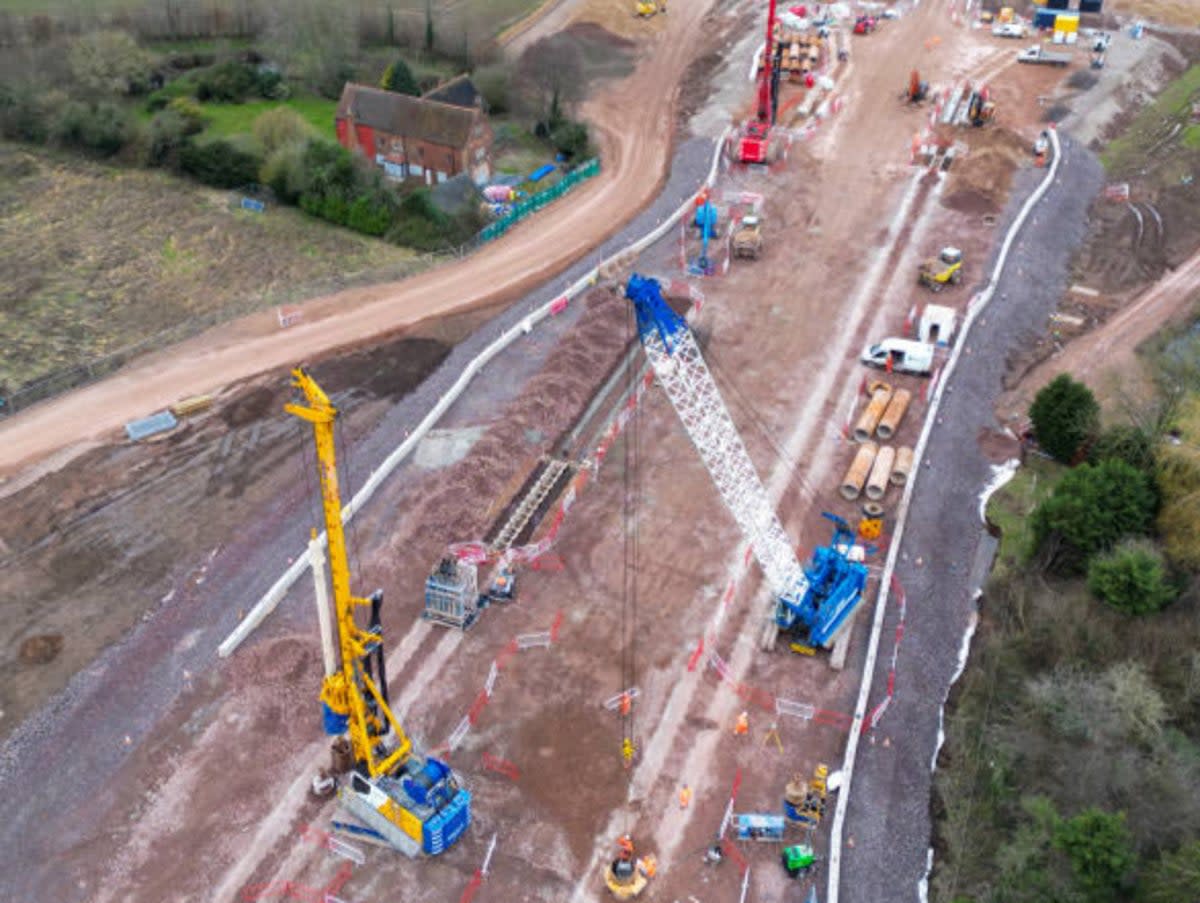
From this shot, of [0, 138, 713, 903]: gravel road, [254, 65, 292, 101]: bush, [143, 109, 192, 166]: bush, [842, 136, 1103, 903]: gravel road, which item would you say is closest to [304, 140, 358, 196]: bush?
[143, 109, 192, 166]: bush

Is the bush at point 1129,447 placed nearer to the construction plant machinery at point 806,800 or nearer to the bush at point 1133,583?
the bush at point 1133,583

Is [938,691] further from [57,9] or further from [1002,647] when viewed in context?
[57,9]

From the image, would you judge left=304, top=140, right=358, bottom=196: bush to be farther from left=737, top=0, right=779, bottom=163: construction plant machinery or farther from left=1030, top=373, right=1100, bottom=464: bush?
left=1030, top=373, right=1100, bottom=464: bush

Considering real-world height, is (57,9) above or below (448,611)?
above

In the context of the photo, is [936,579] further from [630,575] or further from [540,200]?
[540,200]

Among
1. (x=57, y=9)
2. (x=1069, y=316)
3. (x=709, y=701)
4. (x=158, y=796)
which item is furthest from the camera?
(x=57, y=9)

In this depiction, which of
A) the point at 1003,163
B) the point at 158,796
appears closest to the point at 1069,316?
the point at 1003,163

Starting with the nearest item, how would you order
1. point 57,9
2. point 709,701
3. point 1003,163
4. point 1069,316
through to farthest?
point 709,701
point 1069,316
point 1003,163
point 57,9
